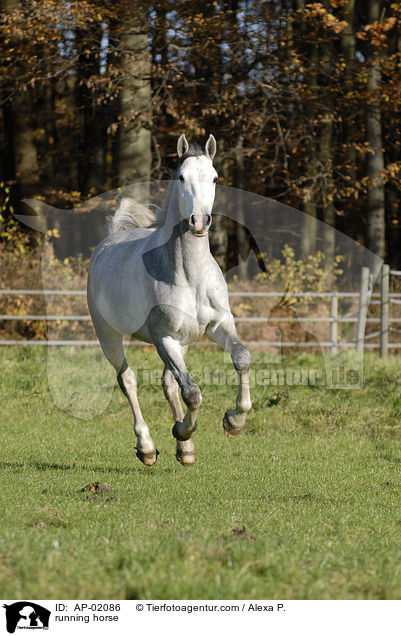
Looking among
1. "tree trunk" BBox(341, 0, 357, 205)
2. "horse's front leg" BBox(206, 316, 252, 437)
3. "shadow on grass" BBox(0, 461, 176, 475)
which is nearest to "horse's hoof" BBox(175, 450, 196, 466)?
"horse's front leg" BBox(206, 316, 252, 437)

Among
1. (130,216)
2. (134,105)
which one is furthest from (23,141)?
(130,216)

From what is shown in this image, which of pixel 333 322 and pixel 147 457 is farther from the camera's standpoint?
pixel 333 322

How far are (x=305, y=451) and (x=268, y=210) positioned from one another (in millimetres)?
17525

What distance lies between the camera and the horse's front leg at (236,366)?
7.12m

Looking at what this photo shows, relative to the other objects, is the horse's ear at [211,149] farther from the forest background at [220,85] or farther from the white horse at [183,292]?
the forest background at [220,85]

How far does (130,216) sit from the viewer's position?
9562 millimetres

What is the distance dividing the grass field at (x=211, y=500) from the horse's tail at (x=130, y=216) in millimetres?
2688

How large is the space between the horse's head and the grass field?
2334mm

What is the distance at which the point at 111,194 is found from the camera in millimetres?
20891

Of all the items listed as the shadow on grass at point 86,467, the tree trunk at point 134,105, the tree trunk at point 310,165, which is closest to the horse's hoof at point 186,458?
the shadow on grass at point 86,467

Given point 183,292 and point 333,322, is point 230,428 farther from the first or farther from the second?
point 333,322

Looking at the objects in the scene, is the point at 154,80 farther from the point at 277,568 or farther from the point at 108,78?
the point at 277,568
